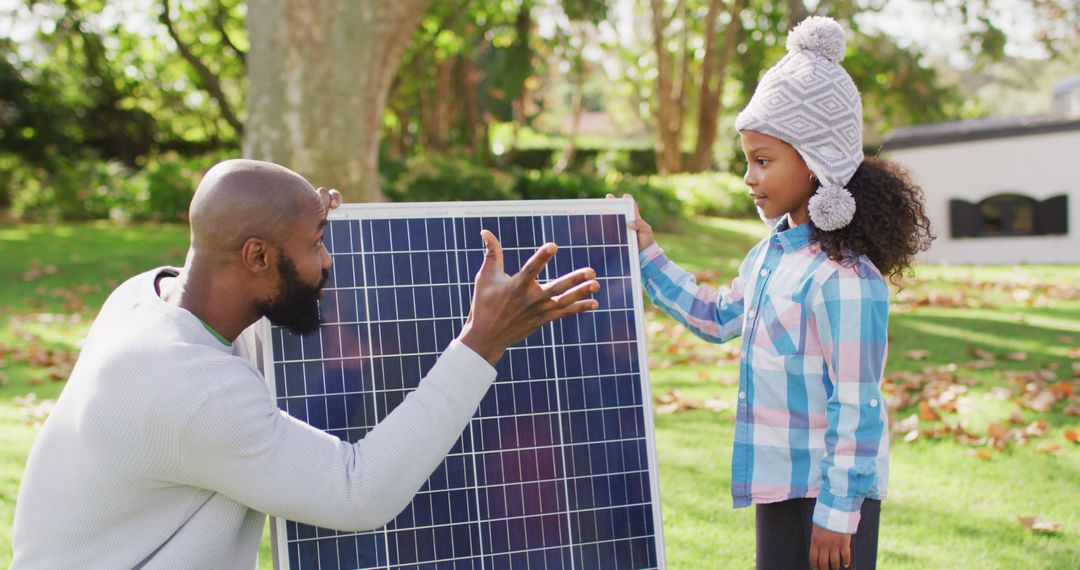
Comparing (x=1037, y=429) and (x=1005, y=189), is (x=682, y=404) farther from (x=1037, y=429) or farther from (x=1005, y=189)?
(x=1005, y=189)

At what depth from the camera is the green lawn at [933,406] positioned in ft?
15.6

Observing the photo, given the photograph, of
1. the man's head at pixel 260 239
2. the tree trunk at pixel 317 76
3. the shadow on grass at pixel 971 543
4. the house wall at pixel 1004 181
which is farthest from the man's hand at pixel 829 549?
the house wall at pixel 1004 181

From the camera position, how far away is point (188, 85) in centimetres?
2941

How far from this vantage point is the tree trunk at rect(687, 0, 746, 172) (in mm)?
23781

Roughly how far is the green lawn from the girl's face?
2139 mm

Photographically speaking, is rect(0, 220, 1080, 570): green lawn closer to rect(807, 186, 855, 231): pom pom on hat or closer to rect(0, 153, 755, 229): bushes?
rect(807, 186, 855, 231): pom pom on hat

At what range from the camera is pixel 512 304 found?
7.82 feet

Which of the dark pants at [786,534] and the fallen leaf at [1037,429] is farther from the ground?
A: the dark pants at [786,534]

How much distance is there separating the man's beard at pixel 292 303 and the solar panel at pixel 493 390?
199 mm

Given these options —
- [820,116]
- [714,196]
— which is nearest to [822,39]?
[820,116]

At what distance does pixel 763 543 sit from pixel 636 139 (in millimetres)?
63314

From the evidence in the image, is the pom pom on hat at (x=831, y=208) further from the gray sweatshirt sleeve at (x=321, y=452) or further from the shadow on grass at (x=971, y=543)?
the shadow on grass at (x=971, y=543)

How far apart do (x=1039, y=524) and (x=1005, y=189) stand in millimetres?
15111

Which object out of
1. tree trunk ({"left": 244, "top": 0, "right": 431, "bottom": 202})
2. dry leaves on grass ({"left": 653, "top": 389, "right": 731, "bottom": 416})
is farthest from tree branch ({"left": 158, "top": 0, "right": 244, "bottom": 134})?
dry leaves on grass ({"left": 653, "top": 389, "right": 731, "bottom": 416})
